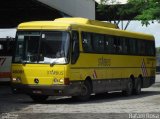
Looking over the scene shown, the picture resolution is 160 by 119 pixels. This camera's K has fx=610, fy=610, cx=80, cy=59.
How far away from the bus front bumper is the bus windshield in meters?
0.88

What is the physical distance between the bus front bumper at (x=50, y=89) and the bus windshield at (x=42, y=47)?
2.89 ft

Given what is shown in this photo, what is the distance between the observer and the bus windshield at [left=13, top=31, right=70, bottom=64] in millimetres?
21359

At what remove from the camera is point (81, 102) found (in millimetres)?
22438

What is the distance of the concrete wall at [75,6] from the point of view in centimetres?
3767

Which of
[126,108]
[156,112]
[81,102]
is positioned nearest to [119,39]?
[81,102]

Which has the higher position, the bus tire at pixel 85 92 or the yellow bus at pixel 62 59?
the yellow bus at pixel 62 59

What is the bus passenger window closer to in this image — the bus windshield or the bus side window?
the bus side window

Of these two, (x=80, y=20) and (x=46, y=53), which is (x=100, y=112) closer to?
(x=46, y=53)

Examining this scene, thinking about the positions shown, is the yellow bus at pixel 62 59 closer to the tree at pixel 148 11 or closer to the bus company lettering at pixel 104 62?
the bus company lettering at pixel 104 62

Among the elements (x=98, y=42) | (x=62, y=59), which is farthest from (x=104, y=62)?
(x=62, y=59)

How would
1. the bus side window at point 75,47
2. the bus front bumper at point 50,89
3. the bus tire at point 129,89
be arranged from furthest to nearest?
the bus tire at point 129,89 < the bus side window at point 75,47 < the bus front bumper at point 50,89

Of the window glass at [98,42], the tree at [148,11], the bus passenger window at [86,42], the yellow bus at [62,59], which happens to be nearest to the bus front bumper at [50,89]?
the yellow bus at [62,59]

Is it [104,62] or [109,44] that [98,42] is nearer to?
[104,62]

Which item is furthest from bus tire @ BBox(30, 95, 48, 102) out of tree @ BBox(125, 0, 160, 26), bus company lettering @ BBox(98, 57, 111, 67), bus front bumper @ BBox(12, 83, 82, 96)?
tree @ BBox(125, 0, 160, 26)
